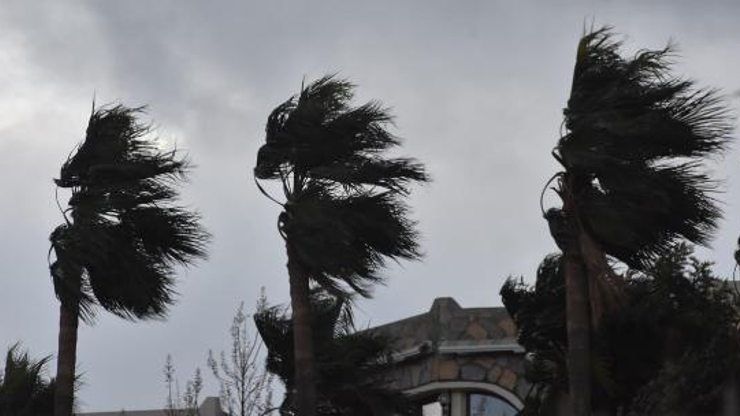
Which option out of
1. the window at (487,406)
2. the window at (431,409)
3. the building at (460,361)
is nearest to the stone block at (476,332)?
the building at (460,361)

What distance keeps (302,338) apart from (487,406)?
8.67 meters

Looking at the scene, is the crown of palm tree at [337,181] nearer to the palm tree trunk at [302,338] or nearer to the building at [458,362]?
the palm tree trunk at [302,338]

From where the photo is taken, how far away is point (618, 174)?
18.1m

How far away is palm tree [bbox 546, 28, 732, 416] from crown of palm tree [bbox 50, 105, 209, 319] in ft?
16.6

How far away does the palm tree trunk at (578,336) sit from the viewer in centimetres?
1772

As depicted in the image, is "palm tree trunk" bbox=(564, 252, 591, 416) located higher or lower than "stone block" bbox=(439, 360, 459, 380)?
lower

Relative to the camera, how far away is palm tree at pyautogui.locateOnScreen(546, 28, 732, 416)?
59.3 feet

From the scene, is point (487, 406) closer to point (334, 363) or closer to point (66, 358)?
point (334, 363)

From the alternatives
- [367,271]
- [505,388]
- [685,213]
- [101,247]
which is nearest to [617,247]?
[685,213]

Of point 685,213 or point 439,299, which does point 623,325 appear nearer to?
point 685,213

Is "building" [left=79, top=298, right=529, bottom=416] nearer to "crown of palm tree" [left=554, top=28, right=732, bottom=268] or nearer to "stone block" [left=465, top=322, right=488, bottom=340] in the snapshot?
"stone block" [left=465, top=322, right=488, bottom=340]

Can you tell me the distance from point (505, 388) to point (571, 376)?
8.92m

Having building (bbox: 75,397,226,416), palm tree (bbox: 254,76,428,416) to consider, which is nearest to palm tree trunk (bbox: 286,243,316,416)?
palm tree (bbox: 254,76,428,416)

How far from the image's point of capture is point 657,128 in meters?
18.3
